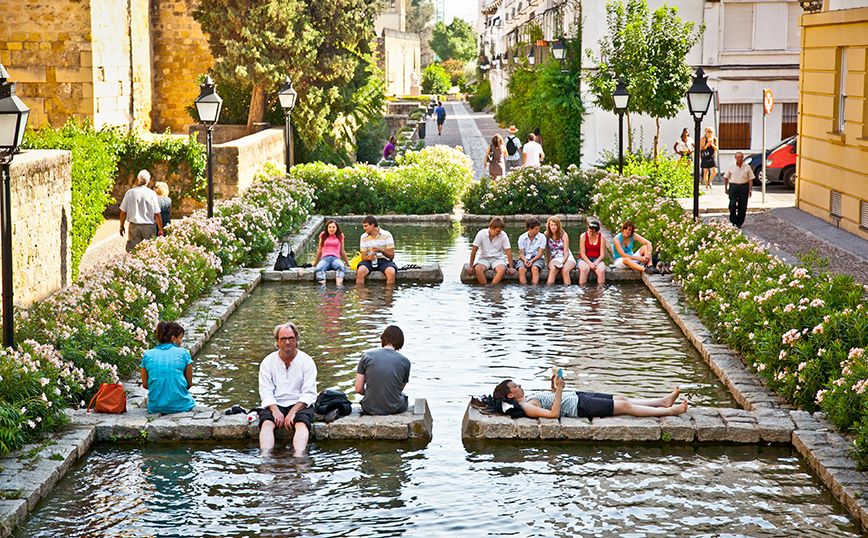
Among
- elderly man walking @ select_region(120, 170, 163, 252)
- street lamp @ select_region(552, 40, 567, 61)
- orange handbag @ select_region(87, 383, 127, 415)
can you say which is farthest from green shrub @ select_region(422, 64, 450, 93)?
orange handbag @ select_region(87, 383, 127, 415)

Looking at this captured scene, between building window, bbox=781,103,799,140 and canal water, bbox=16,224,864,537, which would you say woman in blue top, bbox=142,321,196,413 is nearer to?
canal water, bbox=16,224,864,537

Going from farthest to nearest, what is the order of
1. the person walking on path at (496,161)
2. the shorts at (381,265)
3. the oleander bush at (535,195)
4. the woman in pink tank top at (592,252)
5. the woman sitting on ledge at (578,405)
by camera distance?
the person walking on path at (496,161)
the oleander bush at (535,195)
the shorts at (381,265)
the woman in pink tank top at (592,252)
the woman sitting on ledge at (578,405)

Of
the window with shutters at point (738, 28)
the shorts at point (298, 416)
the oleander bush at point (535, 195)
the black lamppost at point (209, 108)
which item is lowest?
the shorts at point (298, 416)

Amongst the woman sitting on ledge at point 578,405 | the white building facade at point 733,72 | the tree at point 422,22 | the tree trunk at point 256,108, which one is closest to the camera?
the woman sitting on ledge at point 578,405

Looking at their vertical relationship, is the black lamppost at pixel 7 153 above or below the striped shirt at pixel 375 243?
above

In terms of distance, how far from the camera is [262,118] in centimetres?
2875

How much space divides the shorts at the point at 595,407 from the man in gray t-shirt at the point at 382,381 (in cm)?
143

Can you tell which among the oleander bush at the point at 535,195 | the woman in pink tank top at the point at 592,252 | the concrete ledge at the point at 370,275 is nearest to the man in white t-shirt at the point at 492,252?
the concrete ledge at the point at 370,275

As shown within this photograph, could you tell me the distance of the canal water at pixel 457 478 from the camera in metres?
6.61

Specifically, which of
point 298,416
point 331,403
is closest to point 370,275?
point 331,403

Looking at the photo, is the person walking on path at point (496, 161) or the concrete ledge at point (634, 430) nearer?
the concrete ledge at point (634, 430)

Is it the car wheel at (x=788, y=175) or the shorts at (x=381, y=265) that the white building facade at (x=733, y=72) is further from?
the shorts at (x=381, y=265)

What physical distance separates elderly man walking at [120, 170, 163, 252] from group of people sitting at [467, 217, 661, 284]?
471 centimetres

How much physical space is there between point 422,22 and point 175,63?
99315mm
